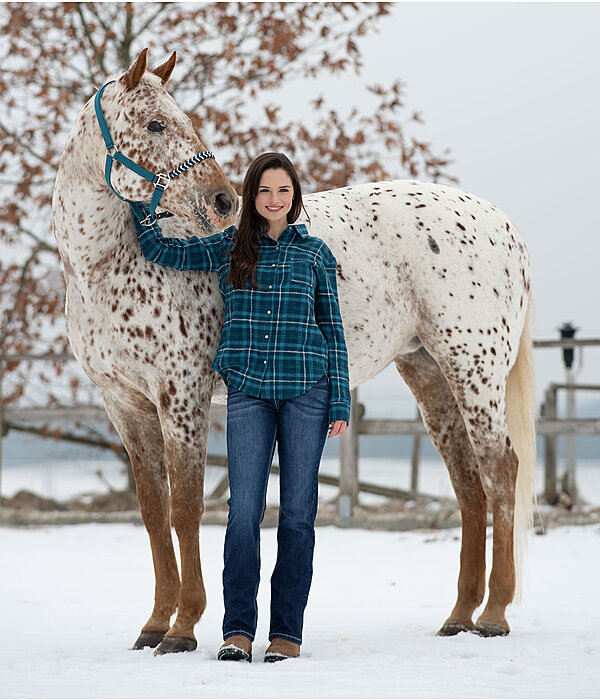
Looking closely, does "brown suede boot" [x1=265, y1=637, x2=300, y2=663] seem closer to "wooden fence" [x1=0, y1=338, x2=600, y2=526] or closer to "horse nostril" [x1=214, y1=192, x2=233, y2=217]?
"horse nostril" [x1=214, y1=192, x2=233, y2=217]

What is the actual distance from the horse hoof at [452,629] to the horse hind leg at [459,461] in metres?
0.03

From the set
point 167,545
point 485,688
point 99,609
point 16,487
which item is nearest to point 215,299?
point 167,545

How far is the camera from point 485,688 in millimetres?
2320

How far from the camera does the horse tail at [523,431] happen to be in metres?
3.57

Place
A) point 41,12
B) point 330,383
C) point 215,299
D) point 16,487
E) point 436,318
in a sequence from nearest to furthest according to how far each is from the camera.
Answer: point 330,383 → point 215,299 → point 436,318 → point 41,12 → point 16,487

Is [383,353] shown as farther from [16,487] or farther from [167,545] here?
[16,487]

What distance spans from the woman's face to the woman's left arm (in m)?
0.22

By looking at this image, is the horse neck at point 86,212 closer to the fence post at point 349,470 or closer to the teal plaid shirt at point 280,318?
the teal plaid shirt at point 280,318

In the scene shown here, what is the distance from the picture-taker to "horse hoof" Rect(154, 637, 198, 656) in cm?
283

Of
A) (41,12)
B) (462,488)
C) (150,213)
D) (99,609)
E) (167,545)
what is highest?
(41,12)

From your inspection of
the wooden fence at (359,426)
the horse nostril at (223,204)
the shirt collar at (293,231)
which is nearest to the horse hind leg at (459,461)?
the shirt collar at (293,231)

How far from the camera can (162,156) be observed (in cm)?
283

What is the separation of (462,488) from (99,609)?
2.04 m

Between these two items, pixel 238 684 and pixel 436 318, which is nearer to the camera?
pixel 238 684
